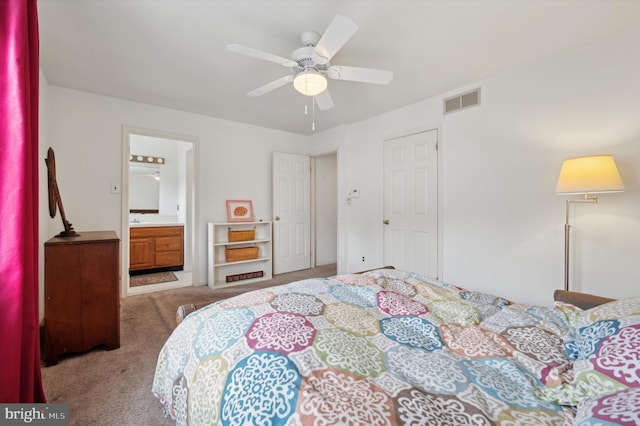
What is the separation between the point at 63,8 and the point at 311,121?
112 inches

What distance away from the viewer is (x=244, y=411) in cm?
71

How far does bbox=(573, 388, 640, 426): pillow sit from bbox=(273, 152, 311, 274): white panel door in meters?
4.13

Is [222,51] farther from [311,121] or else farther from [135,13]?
[311,121]

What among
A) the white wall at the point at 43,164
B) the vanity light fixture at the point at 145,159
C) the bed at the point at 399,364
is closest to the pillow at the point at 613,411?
the bed at the point at 399,364

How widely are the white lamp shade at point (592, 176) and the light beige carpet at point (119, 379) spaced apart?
117 inches

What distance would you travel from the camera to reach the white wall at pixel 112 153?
2992 millimetres

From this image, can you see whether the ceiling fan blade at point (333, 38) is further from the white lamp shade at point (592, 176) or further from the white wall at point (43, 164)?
the white wall at point (43, 164)

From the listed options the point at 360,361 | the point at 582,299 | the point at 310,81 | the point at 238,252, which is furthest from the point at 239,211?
the point at 582,299

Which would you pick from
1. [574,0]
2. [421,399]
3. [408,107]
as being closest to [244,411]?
[421,399]

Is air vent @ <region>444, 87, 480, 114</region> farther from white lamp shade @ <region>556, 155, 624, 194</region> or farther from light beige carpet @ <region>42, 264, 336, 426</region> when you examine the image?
light beige carpet @ <region>42, 264, 336, 426</region>

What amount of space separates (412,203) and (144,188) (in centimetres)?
466

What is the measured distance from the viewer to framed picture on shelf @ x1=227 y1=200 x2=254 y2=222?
411 cm

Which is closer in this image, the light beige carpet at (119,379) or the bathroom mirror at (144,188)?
the light beige carpet at (119,379)

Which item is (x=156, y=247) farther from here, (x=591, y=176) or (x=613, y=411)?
(x=591, y=176)
